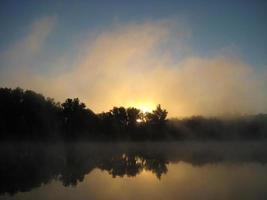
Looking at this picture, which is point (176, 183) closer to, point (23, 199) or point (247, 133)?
point (23, 199)

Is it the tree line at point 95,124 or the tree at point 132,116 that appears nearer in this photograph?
the tree line at point 95,124

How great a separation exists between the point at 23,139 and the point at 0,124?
5.99m

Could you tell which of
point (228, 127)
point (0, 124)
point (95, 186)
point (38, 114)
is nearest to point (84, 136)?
point (38, 114)

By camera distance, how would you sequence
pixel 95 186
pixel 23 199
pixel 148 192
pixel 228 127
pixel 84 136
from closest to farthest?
1. pixel 23 199
2. pixel 148 192
3. pixel 95 186
4. pixel 84 136
5. pixel 228 127

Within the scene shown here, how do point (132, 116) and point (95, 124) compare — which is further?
point (132, 116)

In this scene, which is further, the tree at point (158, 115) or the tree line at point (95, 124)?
the tree at point (158, 115)

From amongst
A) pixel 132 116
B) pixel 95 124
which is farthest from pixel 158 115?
pixel 95 124

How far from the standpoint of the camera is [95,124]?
81.1 meters

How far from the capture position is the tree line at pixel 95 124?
5919cm

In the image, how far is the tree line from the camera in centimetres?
5919

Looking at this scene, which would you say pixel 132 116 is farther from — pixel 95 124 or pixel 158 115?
pixel 95 124

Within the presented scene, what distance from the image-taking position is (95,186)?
51.2 feet

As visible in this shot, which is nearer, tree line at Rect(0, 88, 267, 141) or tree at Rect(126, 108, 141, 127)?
tree line at Rect(0, 88, 267, 141)

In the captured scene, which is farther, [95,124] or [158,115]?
[158,115]
